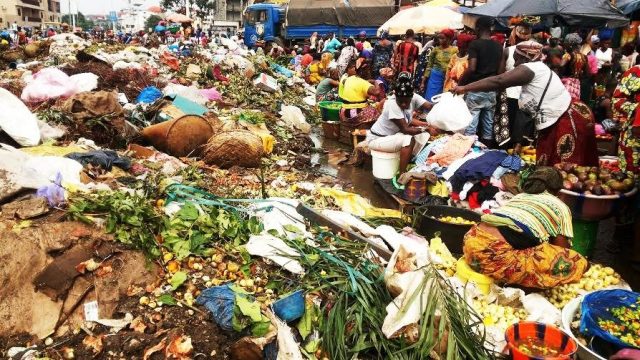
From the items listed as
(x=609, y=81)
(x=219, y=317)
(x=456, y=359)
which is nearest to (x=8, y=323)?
(x=219, y=317)

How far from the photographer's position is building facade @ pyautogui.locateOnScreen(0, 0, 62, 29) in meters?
52.7

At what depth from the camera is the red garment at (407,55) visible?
9734 mm

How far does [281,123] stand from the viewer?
880 cm

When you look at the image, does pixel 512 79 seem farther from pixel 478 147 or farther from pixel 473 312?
pixel 473 312

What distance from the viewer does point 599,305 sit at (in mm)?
2924

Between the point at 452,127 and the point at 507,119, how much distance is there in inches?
42.2

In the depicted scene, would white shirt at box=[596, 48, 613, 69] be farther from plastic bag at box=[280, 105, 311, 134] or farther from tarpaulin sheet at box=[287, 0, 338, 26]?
tarpaulin sheet at box=[287, 0, 338, 26]

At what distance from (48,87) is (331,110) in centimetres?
439

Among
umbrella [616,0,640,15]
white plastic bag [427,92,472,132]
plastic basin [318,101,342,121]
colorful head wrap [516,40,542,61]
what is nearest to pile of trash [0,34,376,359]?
white plastic bag [427,92,472,132]

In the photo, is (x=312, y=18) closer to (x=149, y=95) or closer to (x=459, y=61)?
(x=149, y=95)

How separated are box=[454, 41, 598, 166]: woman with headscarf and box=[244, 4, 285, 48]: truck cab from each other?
18529 mm

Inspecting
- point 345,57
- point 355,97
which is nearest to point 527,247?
point 355,97

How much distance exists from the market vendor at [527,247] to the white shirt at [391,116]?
2549 millimetres

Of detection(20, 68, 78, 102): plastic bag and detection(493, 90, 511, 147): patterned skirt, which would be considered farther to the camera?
detection(20, 68, 78, 102): plastic bag
